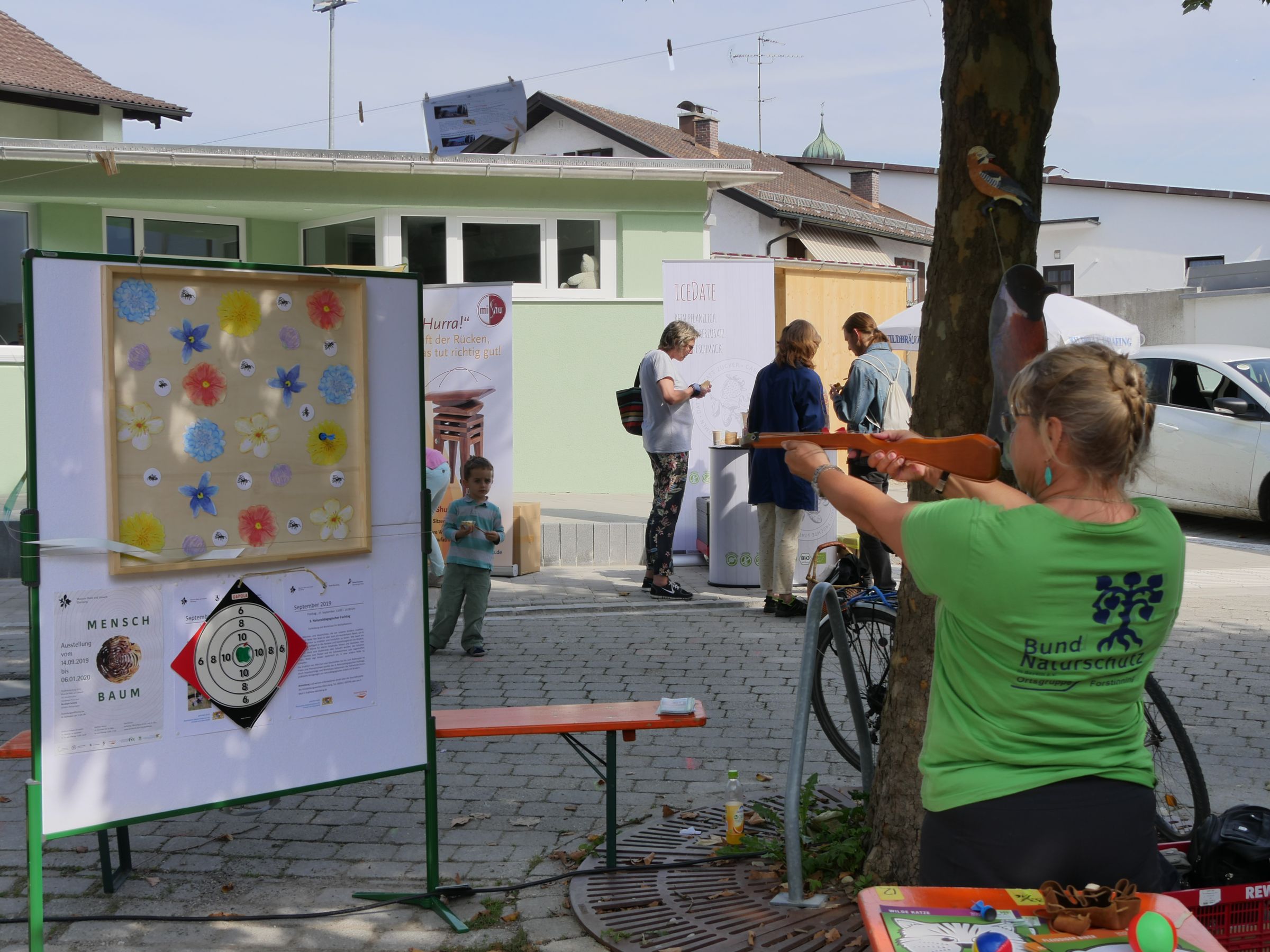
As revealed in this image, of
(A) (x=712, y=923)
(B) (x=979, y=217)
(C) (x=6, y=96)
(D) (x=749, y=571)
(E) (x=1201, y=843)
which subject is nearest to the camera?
(E) (x=1201, y=843)

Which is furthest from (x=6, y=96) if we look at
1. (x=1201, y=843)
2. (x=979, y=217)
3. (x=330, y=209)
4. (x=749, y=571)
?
(x=1201, y=843)

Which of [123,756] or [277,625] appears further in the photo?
[277,625]

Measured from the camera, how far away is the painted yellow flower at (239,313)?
383 cm

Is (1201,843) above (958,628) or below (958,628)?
below

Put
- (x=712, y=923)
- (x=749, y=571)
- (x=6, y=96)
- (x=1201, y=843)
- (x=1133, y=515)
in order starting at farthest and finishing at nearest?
(x=6, y=96) → (x=749, y=571) → (x=712, y=923) → (x=1201, y=843) → (x=1133, y=515)

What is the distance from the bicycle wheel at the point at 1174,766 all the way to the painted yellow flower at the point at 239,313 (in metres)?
3.25

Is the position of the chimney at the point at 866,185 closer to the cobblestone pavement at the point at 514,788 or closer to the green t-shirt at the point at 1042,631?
the cobblestone pavement at the point at 514,788

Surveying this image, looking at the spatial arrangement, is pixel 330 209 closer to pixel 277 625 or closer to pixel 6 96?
pixel 6 96

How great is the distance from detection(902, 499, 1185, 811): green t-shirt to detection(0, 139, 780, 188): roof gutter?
11823 mm

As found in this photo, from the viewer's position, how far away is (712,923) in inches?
153

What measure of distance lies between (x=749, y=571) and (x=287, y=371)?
6406mm

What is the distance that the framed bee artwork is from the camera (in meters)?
3.68

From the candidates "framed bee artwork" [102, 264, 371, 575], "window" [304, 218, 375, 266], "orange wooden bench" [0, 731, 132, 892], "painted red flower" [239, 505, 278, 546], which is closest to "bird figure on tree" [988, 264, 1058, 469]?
"framed bee artwork" [102, 264, 371, 575]

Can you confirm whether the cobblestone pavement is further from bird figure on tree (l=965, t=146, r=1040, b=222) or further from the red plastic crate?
bird figure on tree (l=965, t=146, r=1040, b=222)
